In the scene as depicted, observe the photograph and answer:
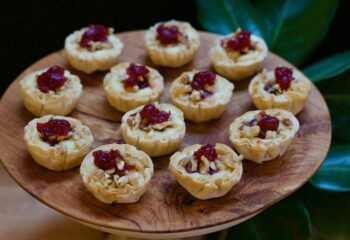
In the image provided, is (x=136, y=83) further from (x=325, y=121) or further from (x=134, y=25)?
(x=134, y=25)

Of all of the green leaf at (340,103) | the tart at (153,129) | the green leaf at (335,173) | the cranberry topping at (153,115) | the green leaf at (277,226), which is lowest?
the green leaf at (277,226)

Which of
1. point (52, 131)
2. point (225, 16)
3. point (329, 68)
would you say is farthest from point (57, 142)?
point (329, 68)

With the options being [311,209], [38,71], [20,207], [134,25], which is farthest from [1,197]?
[311,209]

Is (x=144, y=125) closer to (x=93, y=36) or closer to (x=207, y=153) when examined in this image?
(x=207, y=153)

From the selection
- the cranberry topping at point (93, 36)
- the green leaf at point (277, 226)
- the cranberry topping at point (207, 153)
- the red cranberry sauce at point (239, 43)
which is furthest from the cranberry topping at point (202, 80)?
the green leaf at point (277, 226)

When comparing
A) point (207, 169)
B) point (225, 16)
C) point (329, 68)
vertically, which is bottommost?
point (329, 68)

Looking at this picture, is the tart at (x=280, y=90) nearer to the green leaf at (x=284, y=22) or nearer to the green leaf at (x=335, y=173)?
the green leaf at (x=335, y=173)

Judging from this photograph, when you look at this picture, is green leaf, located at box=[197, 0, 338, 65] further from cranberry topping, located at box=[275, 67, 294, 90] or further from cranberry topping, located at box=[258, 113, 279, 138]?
cranberry topping, located at box=[258, 113, 279, 138]

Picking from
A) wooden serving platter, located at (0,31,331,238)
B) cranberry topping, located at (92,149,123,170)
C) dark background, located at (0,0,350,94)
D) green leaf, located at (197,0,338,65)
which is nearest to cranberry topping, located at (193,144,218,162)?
wooden serving platter, located at (0,31,331,238)
